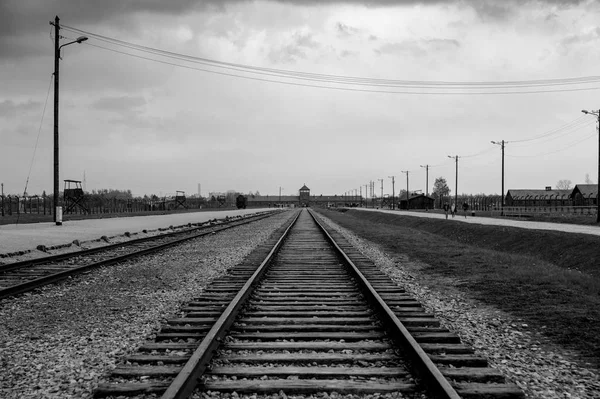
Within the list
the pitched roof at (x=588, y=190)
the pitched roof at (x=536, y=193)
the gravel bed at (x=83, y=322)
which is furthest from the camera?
the pitched roof at (x=536, y=193)

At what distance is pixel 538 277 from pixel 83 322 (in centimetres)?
946

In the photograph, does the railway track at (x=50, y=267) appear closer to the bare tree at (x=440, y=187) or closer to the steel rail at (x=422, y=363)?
the steel rail at (x=422, y=363)

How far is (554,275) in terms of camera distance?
10.8m

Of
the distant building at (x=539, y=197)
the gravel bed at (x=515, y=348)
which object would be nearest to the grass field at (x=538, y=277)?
the gravel bed at (x=515, y=348)

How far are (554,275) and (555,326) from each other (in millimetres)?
5032

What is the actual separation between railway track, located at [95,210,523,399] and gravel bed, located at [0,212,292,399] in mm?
397

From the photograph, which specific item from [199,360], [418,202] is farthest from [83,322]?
[418,202]

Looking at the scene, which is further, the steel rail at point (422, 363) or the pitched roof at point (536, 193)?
the pitched roof at point (536, 193)

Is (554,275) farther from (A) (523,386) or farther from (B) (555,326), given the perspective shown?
(A) (523,386)

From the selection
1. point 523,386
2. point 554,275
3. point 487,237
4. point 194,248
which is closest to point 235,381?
point 523,386

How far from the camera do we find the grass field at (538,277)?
6335 millimetres

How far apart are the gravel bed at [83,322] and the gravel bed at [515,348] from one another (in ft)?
13.4

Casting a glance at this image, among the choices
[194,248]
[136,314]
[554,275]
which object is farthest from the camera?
[194,248]

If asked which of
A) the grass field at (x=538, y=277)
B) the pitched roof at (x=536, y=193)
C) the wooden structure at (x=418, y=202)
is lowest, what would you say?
the grass field at (x=538, y=277)
